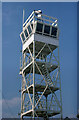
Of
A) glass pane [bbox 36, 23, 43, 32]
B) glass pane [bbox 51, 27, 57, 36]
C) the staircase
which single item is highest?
glass pane [bbox 36, 23, 43, 32]

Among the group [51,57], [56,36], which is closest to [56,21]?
[56,36]

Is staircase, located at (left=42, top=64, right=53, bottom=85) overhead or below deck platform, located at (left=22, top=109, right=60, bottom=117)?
overhead

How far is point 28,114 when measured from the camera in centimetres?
5116

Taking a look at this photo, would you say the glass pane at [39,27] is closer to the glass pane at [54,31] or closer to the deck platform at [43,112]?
the glass pane at [54,31]

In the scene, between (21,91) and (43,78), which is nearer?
(43,78)

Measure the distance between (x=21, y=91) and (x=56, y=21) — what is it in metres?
16.1

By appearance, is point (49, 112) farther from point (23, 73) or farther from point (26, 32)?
point (26, 32)

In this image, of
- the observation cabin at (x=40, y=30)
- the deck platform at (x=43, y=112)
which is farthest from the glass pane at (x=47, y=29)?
the deck platform at (x=43, y=112)

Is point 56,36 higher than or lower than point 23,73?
higher

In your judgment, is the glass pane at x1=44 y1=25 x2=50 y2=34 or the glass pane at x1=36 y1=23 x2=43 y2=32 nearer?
the glass pane at x1=36 y1=23 x2=43 y2=32

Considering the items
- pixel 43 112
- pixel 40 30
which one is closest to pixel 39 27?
pixel 40 30

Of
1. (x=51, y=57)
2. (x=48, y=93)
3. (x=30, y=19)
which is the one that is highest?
(x=30, y=19)

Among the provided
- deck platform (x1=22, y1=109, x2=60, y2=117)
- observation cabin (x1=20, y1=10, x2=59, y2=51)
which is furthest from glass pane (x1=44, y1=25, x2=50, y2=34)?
deck platform (x1=22, y1=109, x2=60, y2=117)

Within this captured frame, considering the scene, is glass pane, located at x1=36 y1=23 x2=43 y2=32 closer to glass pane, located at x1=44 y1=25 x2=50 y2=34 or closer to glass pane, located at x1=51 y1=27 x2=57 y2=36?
glass pane, located at x1=44 y1=25 x2=50 y2=34
